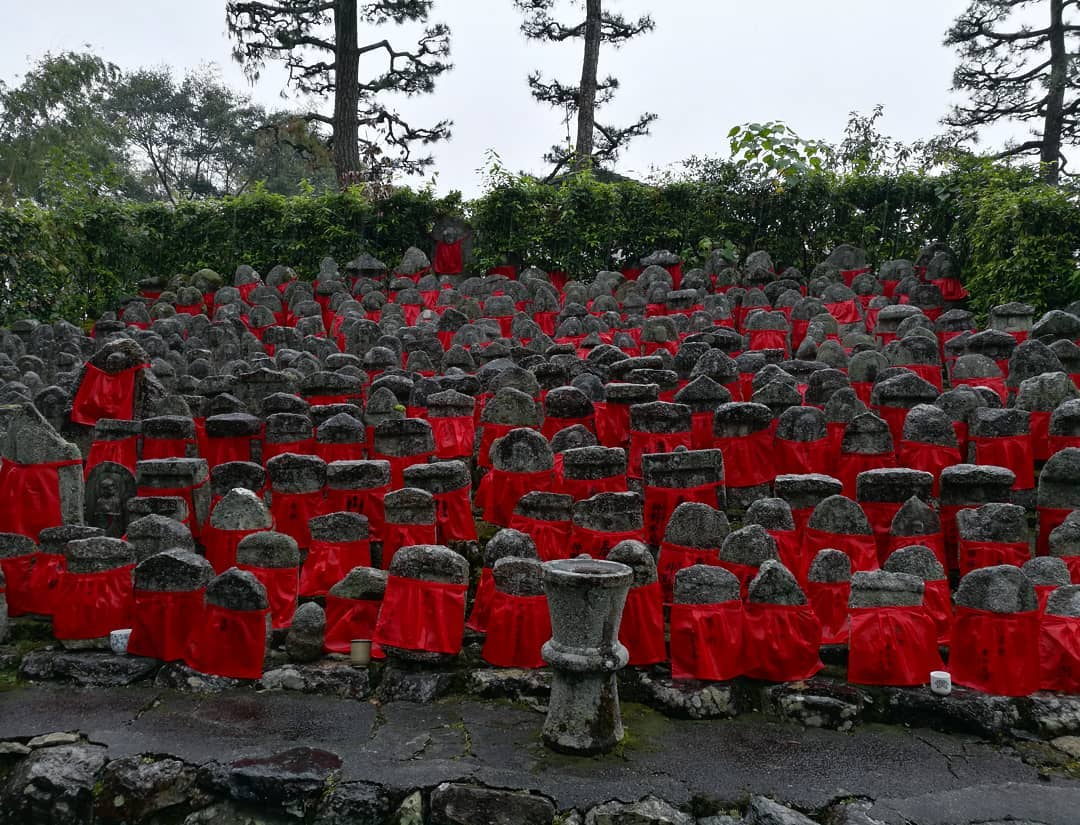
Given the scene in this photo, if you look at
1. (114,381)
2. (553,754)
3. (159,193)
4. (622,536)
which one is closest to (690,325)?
(622,536)

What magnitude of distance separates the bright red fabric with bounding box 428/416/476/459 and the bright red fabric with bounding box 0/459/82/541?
9.26 feet

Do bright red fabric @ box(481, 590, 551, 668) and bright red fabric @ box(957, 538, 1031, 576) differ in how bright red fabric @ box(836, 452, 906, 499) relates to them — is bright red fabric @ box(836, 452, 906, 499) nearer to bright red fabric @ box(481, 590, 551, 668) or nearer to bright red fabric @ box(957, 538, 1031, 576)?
bright red fabric @ box(957, 538, 1031, 576)

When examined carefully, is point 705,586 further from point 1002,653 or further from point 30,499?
point 30,499

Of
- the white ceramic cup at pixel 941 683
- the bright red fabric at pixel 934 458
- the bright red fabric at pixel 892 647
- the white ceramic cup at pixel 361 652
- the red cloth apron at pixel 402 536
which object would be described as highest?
the bright red fabric at pixel 934 458

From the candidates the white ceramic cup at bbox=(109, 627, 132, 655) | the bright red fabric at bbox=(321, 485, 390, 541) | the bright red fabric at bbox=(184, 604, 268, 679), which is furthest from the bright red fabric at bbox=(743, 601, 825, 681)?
the white ceramic cup at bbox=(109, 627, 132, 655)

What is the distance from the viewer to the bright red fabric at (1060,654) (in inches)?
184

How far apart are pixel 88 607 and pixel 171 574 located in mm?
583

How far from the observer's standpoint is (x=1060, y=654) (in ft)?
15.4

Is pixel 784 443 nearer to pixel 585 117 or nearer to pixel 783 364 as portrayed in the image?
pixel 783 364

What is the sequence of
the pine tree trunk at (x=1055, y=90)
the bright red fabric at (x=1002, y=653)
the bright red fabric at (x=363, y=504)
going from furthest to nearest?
the pine tree trunk at (x=1055, y=90) → the bright red fabric at (x=363, y=504) → the bright red fabric at (x=1002, y=653)

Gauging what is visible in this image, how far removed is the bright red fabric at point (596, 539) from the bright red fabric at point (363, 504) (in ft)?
4.82

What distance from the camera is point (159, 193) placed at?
33000 millimetres

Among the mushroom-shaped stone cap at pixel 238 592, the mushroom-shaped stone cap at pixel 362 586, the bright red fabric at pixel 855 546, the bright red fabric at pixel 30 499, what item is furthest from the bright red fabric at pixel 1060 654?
the bright red fabric at pixel 30 499

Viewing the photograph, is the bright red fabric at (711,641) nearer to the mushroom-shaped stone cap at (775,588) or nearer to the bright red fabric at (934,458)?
the mushroom-shaped stone cap at (775,588)
